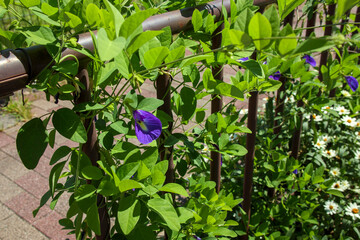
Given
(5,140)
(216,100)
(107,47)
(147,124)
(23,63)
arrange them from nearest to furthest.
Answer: (107,47)
(23,63)
(147,124)
(216,100)
(5,140)

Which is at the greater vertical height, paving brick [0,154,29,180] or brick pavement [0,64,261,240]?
paving brick [0,154,29,180]

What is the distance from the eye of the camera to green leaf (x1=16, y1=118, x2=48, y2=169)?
22.7 inches

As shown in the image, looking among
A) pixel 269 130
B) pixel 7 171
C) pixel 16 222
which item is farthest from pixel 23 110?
pixel 269 130

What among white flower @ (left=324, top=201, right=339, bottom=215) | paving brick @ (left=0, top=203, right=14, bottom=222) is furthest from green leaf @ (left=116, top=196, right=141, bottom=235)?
paving brick @ (left=0, top=203, right=14, bottom=222)

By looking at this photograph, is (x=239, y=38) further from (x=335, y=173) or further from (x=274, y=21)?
(x=335, y=173)

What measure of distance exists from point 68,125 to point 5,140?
8.13ft

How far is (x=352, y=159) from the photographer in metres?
1.72

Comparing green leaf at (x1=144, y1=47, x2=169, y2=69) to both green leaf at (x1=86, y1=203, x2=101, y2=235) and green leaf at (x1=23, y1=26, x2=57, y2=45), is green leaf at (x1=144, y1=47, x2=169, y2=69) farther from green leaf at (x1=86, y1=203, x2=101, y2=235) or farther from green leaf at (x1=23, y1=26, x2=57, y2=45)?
green leaf at (x1=86, y1=203, x2=101, y2=235)

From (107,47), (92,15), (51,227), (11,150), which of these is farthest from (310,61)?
(11,150)

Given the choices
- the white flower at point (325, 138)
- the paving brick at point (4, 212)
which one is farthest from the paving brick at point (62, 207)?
the white flower at point (325, 138)

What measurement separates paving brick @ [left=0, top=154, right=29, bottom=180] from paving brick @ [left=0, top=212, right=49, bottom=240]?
429 millimetres

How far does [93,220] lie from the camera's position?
0.60 m

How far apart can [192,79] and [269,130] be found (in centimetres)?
86

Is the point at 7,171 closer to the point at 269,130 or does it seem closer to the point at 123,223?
the point at 269,130
